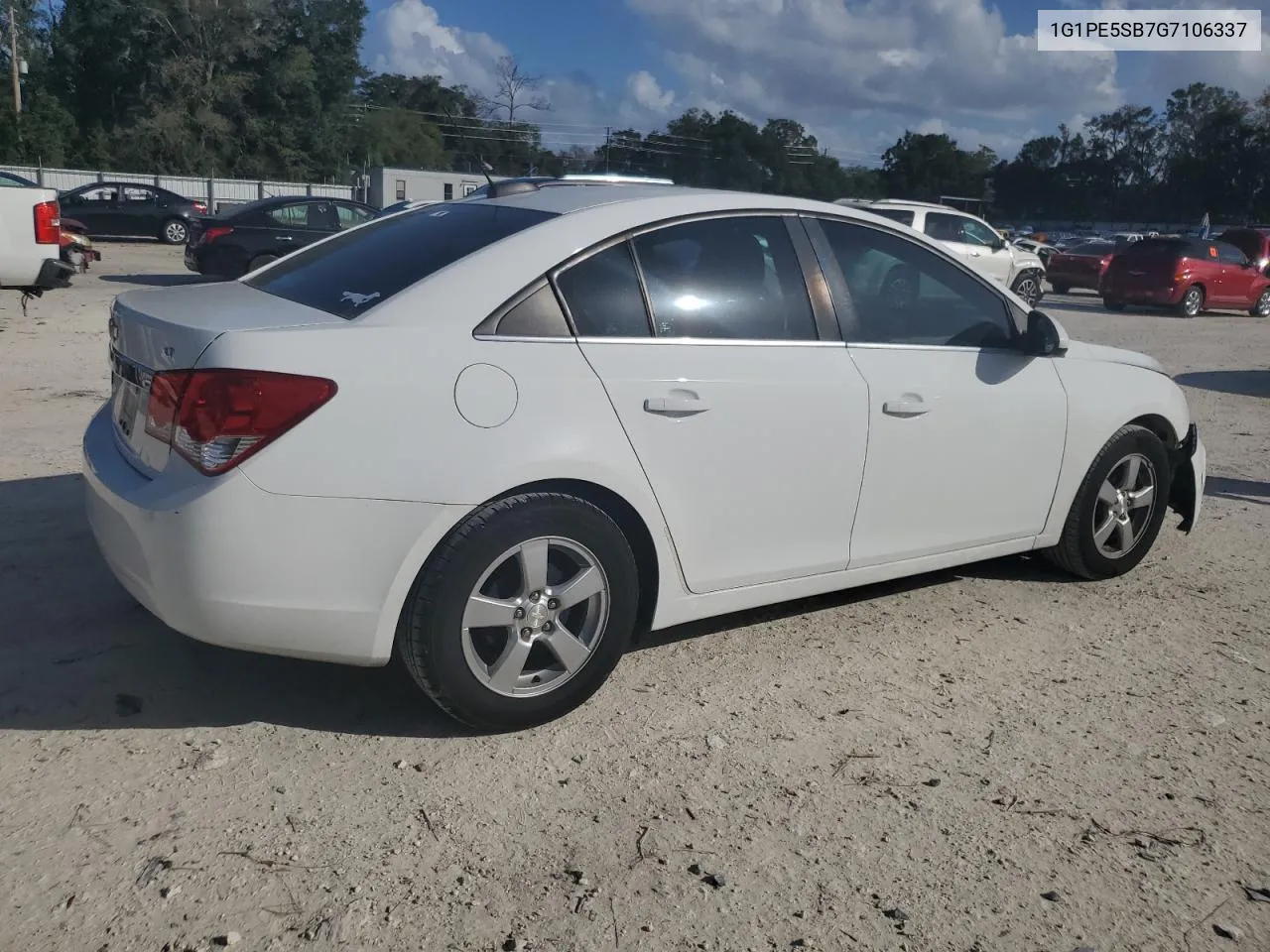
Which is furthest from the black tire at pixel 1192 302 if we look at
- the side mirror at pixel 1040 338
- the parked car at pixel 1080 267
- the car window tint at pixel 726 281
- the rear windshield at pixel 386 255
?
the rear windshield at pixel 386 255

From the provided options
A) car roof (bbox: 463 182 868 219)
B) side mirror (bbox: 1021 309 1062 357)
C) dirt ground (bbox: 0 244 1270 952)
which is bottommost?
dirt ground (bbox: 0 244 1270 952)

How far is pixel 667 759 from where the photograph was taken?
344 cm

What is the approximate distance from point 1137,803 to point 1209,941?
0.60m

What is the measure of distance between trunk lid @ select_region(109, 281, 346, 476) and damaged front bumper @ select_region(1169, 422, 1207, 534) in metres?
3.99

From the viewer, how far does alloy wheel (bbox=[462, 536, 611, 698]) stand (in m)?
3.38

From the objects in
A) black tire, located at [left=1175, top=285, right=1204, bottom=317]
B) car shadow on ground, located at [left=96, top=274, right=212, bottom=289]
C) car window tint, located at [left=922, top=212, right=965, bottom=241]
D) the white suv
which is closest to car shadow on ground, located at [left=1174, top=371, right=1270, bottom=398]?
the white suv

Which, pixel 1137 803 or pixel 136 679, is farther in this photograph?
pixel 136 679

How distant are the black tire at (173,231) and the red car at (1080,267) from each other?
21612 millimetres

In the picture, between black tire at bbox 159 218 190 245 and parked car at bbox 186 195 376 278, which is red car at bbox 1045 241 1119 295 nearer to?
parked car at bbox 186 195 376 278

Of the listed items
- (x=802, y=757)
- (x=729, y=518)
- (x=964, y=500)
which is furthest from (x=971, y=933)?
(x=964, y=500)

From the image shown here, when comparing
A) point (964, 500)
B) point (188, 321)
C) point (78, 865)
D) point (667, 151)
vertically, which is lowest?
point (78, 865)

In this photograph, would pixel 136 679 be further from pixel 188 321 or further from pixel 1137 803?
pixel 1137 803

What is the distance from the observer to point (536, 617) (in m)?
3.45

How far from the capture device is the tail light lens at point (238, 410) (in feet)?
10.0
